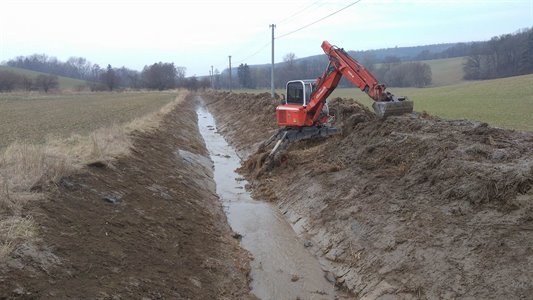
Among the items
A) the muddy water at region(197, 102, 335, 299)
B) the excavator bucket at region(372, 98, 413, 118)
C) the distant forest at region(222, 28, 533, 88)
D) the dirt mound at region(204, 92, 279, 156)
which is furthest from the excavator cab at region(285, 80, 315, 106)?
the distant forest at region(222, 28, 533, 88)

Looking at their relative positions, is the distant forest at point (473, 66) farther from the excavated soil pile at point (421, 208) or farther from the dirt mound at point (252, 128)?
the excavated soil pile at point (421, 208)

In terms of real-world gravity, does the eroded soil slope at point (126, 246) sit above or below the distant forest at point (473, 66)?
below

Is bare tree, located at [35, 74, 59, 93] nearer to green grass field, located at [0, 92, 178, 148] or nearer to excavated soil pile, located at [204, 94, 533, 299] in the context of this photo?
green grass field, located at [0, 92, 178, 148]

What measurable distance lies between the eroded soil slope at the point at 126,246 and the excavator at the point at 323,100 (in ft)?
18.5

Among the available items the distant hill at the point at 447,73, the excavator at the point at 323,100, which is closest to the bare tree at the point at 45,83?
the distant hill at the point at 447,73

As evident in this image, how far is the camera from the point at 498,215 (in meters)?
7.89

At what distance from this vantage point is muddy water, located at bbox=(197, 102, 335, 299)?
29.0 feet

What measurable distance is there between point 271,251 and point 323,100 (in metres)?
8.23

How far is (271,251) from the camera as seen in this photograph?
35.8 feet

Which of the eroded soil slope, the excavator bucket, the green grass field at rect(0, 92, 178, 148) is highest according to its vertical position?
the excavator bucket

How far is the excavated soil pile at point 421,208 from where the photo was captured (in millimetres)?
7168

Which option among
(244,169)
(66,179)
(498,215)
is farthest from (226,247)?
(244,169)

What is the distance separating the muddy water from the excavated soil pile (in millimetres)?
432

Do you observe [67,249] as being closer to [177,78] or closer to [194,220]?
[194,220]
